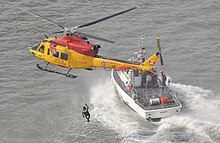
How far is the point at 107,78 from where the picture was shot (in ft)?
132

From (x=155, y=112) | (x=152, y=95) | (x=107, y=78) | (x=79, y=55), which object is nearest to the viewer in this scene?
(x=155, y=112)

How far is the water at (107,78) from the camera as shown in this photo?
108 feet

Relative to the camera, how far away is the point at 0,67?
42.3 m

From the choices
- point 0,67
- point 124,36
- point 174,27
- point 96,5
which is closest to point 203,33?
point 174,27

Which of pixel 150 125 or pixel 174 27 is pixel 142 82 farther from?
pixel 174 27

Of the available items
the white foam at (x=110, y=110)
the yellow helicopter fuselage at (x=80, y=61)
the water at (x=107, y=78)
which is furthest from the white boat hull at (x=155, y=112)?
the yellow helicopter fuselage at (x=80, y=61)

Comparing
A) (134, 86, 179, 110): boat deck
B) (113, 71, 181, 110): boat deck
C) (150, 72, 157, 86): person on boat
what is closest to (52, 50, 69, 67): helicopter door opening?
(113, 71, 181, 110): boat deck

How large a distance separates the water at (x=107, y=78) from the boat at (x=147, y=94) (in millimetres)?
974

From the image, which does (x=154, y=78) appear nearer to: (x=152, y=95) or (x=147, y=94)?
(x=147, y=94)

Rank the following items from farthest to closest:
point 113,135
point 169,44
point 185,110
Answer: point 169,44 < point 185,110 < point 113,135

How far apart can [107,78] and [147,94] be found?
6.63 metres

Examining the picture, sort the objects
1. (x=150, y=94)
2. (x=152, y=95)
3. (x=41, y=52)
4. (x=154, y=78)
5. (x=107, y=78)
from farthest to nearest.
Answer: (x=107, y=78) < (x=154, y=78) < (x=150, y=94) < (x=152, y=95) < (x=41, y=52)

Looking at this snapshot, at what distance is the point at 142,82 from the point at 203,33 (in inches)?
584

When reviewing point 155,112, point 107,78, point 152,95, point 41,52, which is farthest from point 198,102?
point 41,52
